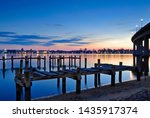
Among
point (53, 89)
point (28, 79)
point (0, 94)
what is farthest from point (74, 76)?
point (0, 94)

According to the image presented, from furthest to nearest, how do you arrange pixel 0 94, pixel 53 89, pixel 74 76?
pixel 53 89 → pixel 0 94 → pixel 74 76

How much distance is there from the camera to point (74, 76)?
14.9 metres

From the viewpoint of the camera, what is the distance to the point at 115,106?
6578mm

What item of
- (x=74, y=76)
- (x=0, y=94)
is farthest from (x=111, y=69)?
(x=0, y=94)

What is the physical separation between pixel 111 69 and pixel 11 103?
38.4 feet

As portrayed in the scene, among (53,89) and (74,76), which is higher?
(74,76)

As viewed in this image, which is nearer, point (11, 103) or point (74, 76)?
point (11, 103)

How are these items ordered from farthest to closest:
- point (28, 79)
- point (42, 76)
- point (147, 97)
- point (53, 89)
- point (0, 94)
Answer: point (53, 89)
point (0, 94)
point (42, 76)
point (28, 79)
point (147, 97)

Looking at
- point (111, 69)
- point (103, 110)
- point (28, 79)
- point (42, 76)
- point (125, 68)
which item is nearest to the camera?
point (103, 110)

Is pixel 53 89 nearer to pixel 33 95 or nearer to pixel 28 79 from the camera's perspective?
pixel 33 95

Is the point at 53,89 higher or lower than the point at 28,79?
lower

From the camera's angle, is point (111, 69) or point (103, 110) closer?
point (103, 110)

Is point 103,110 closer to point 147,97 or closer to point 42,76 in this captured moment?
point 147,97

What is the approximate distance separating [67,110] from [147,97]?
4.78 m
